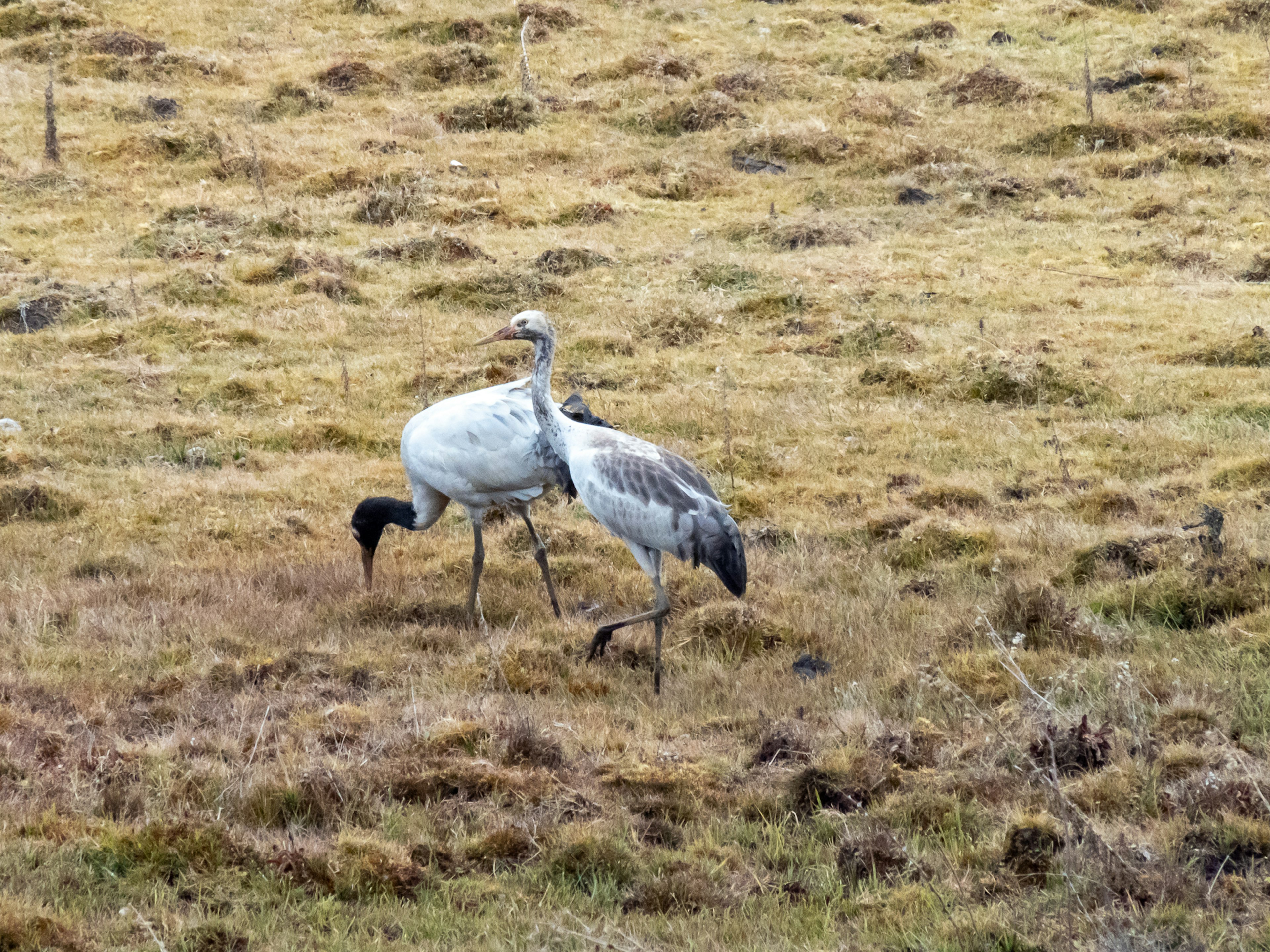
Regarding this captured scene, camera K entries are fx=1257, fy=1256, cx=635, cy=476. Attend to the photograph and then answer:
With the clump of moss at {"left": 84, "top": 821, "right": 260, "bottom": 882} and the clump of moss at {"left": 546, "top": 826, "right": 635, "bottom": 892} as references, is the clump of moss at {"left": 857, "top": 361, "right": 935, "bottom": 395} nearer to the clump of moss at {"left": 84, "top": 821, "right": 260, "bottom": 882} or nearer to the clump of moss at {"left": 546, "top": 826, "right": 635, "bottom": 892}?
the clump of moss at {"left": 546, "top": 826, "right": 635, "bottom": 892}

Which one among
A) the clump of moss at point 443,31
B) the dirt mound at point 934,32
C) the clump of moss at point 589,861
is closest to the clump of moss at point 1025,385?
the clump of moss at point 589,861

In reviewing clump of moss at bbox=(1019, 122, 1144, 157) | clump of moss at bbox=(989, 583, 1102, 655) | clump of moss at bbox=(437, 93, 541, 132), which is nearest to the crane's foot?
clump of moss at bbox=(989, 583, 1102, 655)

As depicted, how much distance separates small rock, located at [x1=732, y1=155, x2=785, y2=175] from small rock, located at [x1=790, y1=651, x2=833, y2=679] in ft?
57.5

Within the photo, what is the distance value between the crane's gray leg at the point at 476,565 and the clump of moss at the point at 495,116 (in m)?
18.3

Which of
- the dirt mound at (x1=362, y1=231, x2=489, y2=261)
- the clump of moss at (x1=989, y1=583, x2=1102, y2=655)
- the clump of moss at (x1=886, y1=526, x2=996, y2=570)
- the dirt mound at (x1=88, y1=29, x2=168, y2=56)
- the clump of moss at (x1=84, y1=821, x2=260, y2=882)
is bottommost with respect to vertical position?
the clump of moss at (x1=886, y1=526, x2=996, y2=570)

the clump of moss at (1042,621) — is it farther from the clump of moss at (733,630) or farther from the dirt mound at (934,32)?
the dirt mound at (934,32)

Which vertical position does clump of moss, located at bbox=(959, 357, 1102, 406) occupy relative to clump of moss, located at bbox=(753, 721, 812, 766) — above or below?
below

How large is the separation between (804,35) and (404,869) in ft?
96.3

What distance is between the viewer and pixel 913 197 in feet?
71.4

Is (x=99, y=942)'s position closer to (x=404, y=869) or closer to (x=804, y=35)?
(x=404, y=869)

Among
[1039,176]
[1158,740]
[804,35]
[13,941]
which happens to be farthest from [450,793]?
[804,35]

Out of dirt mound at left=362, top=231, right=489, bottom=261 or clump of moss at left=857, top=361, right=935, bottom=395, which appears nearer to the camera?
clump of moss at left=857, top=361, right=935, bottom=395

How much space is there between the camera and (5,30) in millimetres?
30375

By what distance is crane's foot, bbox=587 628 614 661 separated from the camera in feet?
24.5
